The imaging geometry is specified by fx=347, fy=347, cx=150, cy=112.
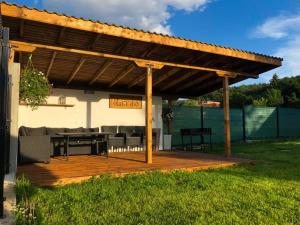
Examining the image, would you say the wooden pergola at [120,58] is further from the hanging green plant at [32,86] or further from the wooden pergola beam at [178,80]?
the hanging green plant at [32,86]

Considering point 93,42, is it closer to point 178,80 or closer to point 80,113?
point 80,113

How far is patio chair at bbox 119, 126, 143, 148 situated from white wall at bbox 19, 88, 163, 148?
0.41 metres

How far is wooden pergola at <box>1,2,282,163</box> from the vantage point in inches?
263

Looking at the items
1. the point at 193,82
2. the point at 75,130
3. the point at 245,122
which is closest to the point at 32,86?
the point at 75,130

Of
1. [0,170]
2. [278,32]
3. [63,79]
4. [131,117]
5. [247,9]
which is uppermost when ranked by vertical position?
[247,9]

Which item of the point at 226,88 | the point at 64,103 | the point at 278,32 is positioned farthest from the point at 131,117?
the point at 278,32

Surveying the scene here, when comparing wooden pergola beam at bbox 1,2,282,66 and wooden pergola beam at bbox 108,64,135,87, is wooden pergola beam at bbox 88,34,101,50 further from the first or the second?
wooden pergola beam at bbox 108,64,135,87

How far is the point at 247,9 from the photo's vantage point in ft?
47.5

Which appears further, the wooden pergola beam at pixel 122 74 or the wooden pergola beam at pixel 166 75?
the wooden pergola beam at pixel 166 75

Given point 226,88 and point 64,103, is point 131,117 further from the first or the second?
point 226,88

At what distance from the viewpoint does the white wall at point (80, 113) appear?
10617 mm

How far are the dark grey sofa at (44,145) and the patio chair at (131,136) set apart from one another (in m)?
1.01

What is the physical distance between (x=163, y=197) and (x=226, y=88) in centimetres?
557

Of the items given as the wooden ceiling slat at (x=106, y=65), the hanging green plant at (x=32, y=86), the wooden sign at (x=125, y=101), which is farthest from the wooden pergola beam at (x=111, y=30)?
the wooden sign at (x=125, y=101)
